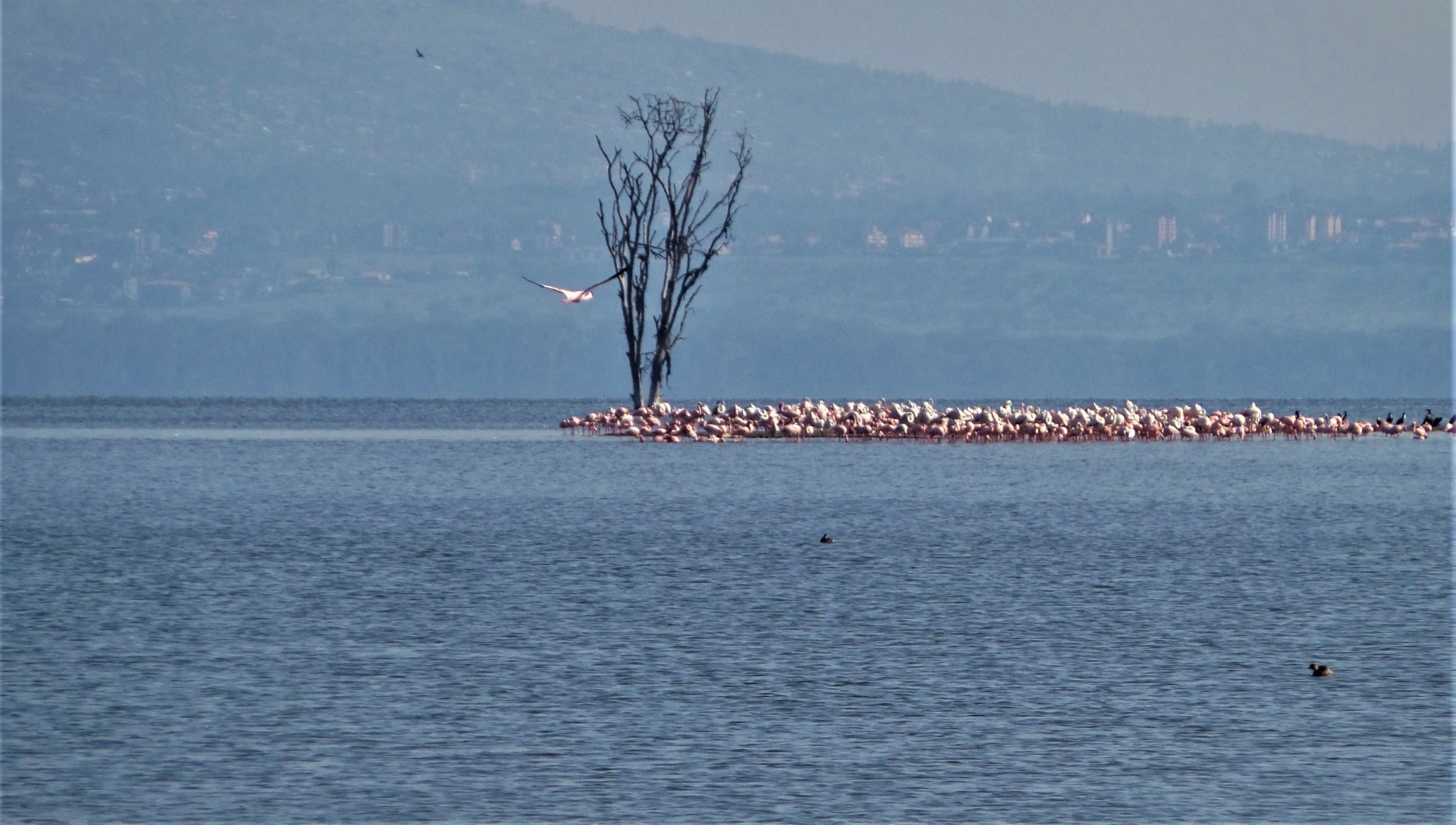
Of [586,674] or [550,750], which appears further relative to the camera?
[586,674]

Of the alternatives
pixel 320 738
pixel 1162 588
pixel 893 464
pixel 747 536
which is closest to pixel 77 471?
pixel 893 464

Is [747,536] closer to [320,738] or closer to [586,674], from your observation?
[586,674]

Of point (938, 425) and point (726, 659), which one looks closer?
point (726, 659)

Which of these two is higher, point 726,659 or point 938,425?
point 938,425

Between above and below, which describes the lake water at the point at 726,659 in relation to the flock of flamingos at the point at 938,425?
below

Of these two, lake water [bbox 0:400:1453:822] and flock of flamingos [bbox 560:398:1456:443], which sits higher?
flock of flamingos [bbox 560:398:1456:443]

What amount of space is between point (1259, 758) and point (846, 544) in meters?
13.1

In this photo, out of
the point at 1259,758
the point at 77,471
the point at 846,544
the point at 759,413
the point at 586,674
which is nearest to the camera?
the point at 1259,758

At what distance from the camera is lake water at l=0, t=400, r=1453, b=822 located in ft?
35.8

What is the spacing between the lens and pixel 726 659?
594 inches

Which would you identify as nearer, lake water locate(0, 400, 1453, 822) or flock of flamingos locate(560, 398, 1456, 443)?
lake water locate(0, 400, 1453, 822)

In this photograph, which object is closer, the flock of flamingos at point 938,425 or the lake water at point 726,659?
the lake water at point 726,659

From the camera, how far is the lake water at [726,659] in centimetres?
1091

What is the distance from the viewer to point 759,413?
54.8m
